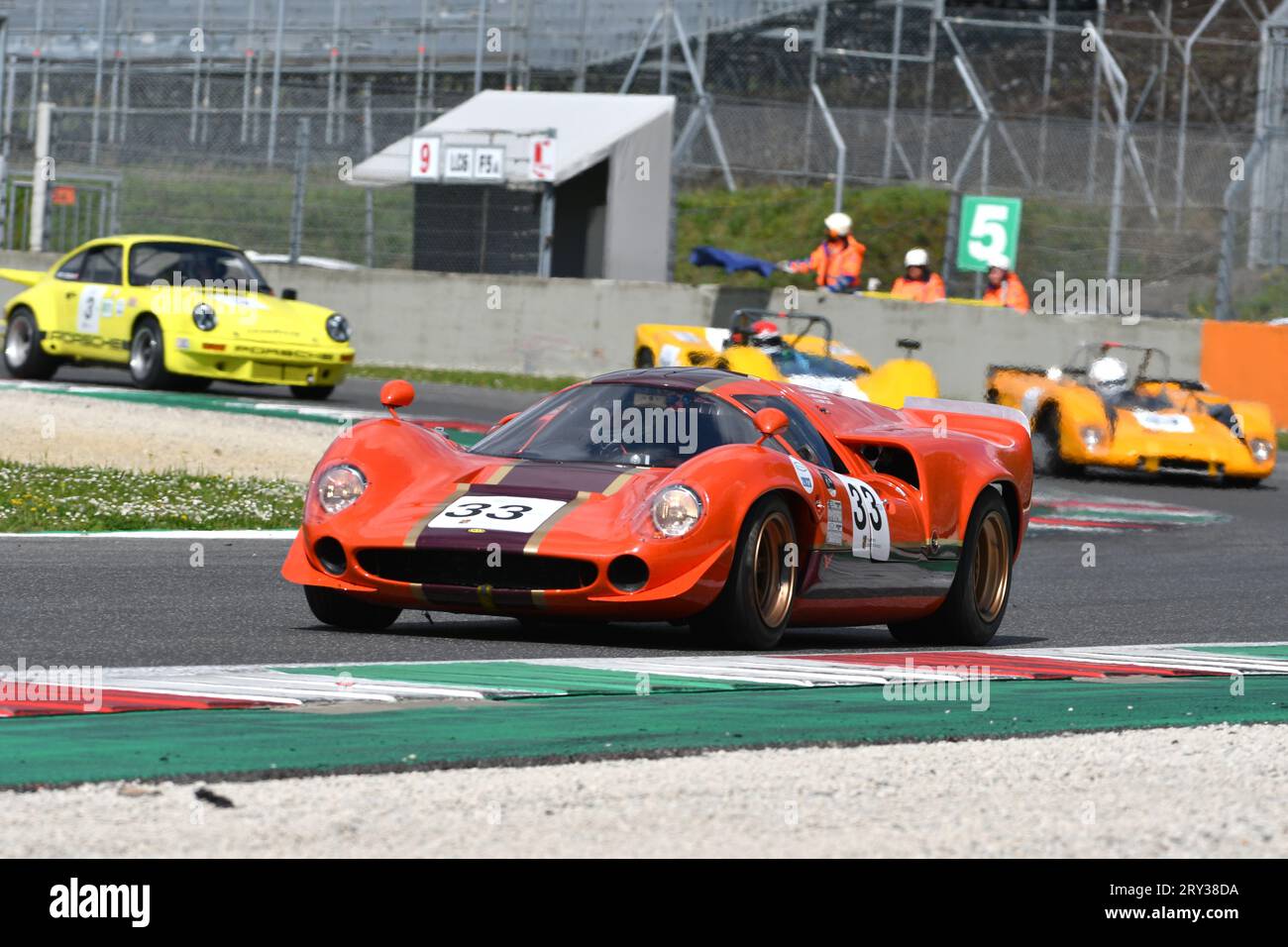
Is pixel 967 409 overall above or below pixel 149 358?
above

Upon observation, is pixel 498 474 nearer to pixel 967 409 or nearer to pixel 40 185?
pixel 967 409

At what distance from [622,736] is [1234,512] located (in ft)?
36.7

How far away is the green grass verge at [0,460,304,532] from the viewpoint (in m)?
11.5

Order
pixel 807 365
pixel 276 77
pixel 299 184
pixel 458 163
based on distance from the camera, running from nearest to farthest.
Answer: pixel 807 365 → pixel 299 184 → pixel 458 163 → pixel 276 77

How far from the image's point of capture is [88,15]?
109 ft

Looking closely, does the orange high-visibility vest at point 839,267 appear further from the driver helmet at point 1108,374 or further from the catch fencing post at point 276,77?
the catch fencing post at point 276,77

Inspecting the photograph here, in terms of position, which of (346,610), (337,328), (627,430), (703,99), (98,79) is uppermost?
(98,79)

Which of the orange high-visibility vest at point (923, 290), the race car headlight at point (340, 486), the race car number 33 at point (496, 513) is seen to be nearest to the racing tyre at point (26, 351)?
the orange high-visibility vest at point (923, 290)

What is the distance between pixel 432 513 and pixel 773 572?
116 centimetres

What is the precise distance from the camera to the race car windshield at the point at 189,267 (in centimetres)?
1931

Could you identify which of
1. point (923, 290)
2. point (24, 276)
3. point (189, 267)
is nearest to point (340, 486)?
point (189, 267)

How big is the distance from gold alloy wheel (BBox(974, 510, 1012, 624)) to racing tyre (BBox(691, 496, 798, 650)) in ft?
4.44

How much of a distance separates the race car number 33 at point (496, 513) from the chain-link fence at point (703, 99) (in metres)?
16.5

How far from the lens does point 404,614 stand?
880 cm
